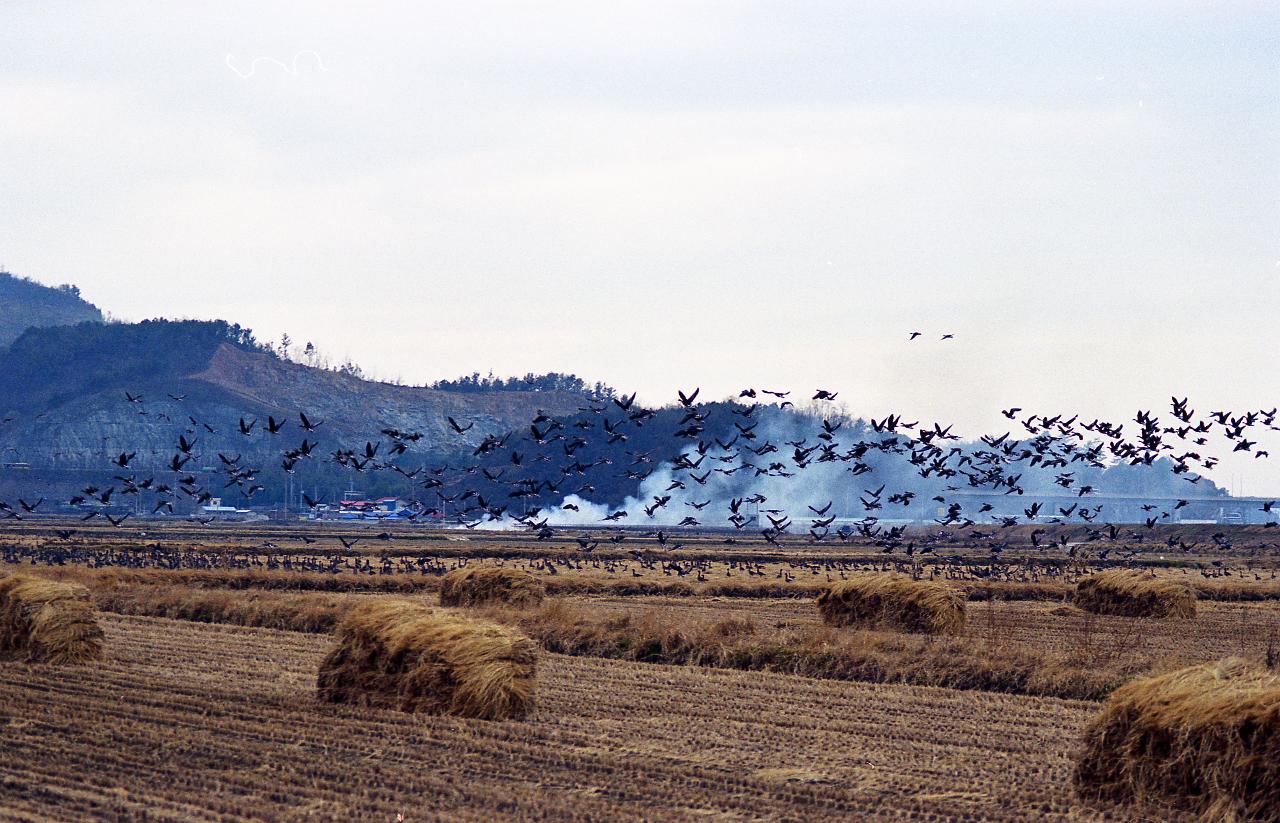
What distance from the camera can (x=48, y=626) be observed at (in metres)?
23.2

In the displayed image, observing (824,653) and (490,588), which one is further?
(490,588)

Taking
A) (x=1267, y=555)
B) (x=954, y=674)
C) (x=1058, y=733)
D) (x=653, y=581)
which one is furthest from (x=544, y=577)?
(x=1267, y=555)

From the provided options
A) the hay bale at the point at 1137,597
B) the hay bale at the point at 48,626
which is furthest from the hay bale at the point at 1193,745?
the hay bale at the point at 1137,597

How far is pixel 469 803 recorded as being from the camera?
1288 centimetres

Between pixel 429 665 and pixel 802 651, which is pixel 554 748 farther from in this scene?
pixel 802 651

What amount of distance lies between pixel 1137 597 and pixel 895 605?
9.81 m

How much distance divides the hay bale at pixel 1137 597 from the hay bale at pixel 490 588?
14579 millimetres

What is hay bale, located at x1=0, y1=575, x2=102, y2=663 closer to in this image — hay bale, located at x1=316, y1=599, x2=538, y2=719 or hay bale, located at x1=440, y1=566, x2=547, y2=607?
hay bale, located at x1=316, y1=599, x2=538, y2=719

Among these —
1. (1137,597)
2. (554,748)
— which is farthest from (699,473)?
(554,748)

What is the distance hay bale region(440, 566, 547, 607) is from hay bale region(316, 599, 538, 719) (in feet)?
57.6

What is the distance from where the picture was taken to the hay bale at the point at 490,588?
37.2 metres

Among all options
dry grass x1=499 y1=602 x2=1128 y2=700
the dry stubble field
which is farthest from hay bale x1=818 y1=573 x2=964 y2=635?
the dry stubble field

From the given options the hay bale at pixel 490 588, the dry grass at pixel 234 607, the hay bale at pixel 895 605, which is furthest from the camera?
the hay bale at pixel 490 588

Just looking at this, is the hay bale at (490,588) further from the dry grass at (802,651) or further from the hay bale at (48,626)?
the hay bale at (48,626)
